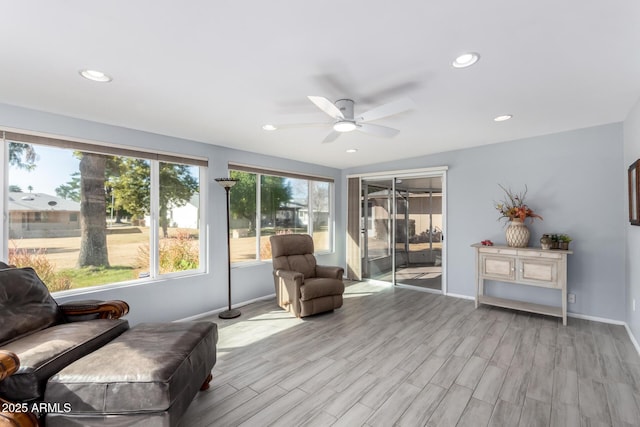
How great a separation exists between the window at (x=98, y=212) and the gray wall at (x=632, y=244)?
4732 mm

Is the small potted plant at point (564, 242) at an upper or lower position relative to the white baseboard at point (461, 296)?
upper

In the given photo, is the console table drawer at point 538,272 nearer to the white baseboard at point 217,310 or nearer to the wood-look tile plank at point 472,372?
the wood-look tile plank at point 472,372

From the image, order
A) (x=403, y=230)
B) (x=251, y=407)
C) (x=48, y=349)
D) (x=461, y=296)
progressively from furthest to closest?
(x=403, y=230)
(x=461, y=296)
(x=251, y=407)
(x=48, y=349)

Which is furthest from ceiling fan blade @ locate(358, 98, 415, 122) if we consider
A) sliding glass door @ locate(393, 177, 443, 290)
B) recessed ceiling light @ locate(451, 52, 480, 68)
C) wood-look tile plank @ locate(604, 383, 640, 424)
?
sliding glass door @ locate(393, 177, 443, 290)

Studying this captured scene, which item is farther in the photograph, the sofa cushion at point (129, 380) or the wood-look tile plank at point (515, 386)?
the wood-look tile plank at point (515, 386)

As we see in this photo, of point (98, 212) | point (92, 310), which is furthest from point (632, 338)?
point (98, 212)

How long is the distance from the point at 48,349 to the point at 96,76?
1.85 meters

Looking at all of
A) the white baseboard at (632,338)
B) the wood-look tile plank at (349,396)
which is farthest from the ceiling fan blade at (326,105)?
the white baseboard at (632,338)

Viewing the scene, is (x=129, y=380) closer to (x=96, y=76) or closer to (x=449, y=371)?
(x=96, y=76)

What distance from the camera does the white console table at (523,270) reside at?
3.41 metres

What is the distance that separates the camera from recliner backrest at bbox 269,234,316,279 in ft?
13.7

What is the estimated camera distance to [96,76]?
213 centimetres

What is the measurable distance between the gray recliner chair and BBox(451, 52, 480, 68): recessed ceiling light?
2802 mm

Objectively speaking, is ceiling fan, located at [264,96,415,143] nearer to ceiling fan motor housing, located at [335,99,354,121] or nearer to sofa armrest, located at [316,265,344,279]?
ceiling fan motor housing, located at [335,99,354,121]
